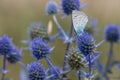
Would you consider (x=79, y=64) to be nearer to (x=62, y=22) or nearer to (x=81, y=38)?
(x=81, y=38)

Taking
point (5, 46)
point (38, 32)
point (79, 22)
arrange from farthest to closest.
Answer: point (38, 32)
point (5, 46)
point (79, 22)

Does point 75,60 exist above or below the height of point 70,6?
below

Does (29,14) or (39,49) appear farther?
(29,14)

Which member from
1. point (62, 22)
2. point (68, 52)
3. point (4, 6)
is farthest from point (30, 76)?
point (4, 6)

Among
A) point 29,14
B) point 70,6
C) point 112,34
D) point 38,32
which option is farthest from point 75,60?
point 29,14

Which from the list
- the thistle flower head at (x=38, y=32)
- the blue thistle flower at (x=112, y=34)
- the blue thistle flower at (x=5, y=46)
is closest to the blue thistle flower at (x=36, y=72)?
the blue thistle flower at (x=5, y=46)

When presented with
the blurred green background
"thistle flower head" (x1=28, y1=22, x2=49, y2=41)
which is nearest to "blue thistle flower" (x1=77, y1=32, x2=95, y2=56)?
"thistle flower head" (x1=28, y1=22, x2=49, y2=41)

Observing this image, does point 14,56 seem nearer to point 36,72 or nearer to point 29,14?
point 36,72
